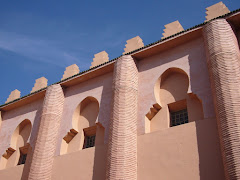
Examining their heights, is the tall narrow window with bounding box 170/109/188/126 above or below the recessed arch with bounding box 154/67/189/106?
below

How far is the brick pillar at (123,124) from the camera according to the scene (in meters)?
8.38

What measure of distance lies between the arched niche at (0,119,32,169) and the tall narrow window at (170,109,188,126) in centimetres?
582

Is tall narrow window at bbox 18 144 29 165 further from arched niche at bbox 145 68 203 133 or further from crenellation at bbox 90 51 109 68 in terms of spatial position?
arched niche at bbox 145 68 203 133

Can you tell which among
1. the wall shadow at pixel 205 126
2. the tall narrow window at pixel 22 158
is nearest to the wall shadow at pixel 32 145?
the tall narrow window at pixel 22 158

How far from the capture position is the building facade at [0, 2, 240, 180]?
25.2 feet

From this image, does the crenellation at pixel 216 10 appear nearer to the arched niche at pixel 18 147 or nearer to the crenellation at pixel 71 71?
the crenellation at pixel 71 71

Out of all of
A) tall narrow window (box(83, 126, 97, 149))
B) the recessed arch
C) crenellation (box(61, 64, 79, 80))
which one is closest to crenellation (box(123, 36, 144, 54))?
the recessed arch

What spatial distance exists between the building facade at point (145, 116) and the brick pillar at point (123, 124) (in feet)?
0.10

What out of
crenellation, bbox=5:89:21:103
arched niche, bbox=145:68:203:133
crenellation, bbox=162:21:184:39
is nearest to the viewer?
arched niche, bbox=145:68:203:133

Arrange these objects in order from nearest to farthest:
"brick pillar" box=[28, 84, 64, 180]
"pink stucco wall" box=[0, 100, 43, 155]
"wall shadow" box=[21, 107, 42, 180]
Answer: "brick pillar" box=[28, 84, 64, 180], "wall shadow" box=[21, 107, 42, 180], "pink stucco wall" box=[0, 100, 43, 155]

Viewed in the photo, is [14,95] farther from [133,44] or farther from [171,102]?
[171,102]

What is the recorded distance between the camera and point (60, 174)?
1012 centimetres

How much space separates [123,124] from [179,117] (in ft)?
5.39

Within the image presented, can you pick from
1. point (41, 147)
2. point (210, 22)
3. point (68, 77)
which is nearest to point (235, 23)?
point (210, 22)
